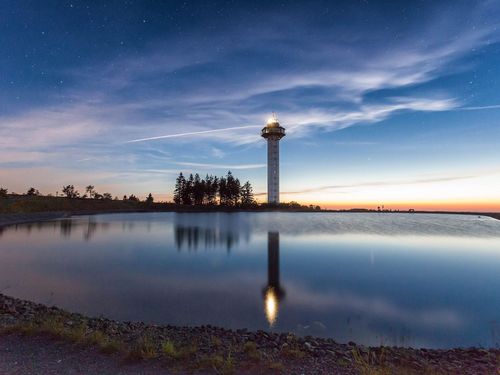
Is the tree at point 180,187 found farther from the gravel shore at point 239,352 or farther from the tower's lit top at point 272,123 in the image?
the gravel shore at point 239,352

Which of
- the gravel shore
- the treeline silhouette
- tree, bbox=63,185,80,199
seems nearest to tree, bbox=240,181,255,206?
the treeline silhouette

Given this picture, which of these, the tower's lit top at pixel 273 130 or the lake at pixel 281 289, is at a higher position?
the tower's lit top at pixel 273 130

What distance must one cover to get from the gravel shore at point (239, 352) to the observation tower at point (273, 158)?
13552 cm

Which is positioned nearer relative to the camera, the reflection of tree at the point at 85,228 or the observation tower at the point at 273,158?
Result: the reflection of tree at the point at 85,228

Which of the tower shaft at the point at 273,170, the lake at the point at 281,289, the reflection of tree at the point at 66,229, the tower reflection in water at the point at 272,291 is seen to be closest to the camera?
the lake at the point at 281,289

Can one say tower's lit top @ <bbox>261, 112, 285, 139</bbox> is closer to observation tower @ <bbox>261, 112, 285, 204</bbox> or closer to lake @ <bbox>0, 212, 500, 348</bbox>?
observation tower @ <bbox>261, 112, 285, 204</bbox>

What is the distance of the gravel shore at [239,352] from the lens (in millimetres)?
7215

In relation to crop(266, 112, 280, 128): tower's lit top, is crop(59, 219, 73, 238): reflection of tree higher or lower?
lower

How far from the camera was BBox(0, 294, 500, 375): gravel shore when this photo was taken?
7215 mm

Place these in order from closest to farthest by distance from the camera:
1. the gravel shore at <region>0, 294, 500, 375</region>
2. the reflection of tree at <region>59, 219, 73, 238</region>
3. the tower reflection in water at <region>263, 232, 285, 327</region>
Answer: the gravel shore at <region>0, 294, 500, 375</region>
the tower reflection in water at <region>263, 232, 285, 327</region>
the reflection of tree at <region>59, 219, 73, 238</region>

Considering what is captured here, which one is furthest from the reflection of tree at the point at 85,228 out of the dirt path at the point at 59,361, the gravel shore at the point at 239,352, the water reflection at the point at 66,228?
the dirt path at the point at 59,361

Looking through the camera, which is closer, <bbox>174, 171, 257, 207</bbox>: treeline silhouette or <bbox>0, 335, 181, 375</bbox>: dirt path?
<bbox>0, 335, 181, 375</bbox>: dirt path

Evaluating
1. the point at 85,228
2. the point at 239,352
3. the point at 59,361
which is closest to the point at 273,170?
the point at 85,228

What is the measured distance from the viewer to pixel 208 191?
156125mm
